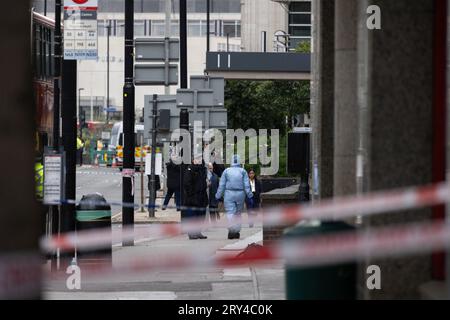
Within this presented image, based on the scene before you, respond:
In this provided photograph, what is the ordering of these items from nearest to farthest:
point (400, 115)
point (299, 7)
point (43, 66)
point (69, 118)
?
point (400, 115), point (69, 118), point (43, 66), point (299, 7)

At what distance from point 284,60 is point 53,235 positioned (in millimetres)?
19981

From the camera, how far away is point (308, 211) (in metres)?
6.67

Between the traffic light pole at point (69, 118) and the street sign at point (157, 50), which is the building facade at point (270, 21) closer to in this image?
the street sign at point (157, 50)

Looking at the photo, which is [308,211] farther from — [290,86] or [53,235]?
[290,86]

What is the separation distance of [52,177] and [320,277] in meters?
10.5

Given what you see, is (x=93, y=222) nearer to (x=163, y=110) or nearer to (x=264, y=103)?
(x=163, y=110)

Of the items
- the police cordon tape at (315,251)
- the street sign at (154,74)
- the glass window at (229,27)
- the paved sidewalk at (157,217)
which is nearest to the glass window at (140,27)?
the glass window at (229,27)

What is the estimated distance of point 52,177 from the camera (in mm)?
17719

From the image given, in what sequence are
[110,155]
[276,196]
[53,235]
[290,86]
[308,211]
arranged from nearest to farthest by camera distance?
[308,211]
[53,235]
[276,196]
[290,86]
[110,155]

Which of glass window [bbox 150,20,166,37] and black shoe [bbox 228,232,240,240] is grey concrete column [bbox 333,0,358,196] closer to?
black shoe [bbox 228,232,240,240]

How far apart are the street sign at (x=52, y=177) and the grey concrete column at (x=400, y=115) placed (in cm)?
792

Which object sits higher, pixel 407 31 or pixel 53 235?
pixel 407 31

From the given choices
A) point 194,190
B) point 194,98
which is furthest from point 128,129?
point 194,98
